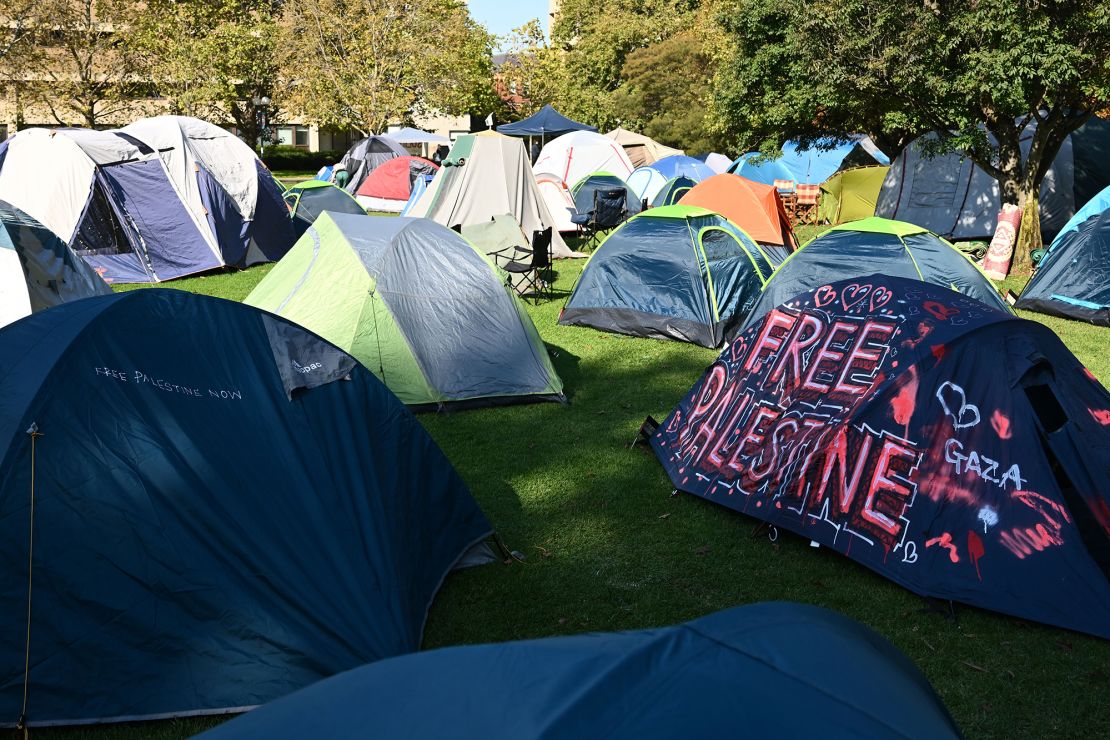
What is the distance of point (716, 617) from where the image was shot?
2.28 m

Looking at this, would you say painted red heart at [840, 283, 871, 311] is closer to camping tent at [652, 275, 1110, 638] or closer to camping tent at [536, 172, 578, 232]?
camping tent at [652, 275, 1110, 638]

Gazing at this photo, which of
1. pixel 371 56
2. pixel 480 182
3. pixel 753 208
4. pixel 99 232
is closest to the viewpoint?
pixel 99 232

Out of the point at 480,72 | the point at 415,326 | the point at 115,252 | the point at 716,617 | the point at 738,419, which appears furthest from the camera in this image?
the point at 480,72

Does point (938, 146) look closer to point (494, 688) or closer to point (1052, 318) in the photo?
point (1052, 318)

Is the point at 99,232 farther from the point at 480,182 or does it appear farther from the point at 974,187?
the point at 974,187

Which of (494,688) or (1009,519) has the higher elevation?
(494,688)

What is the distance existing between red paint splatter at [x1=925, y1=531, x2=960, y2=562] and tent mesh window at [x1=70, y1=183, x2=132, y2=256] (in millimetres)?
11993

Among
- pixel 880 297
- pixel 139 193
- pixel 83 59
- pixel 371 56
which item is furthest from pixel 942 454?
pixel 83 59

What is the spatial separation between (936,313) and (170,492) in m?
4.21

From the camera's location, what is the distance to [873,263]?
9891 mm

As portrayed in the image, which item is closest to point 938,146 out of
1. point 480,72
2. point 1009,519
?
point 1009,519

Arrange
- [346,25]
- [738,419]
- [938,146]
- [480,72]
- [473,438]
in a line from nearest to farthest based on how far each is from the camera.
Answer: [738,419] < [473,438] < [938,146] < [346,25] < [480,72]

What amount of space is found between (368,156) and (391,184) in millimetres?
3250

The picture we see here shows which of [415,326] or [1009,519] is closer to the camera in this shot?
A: [1009,519]
